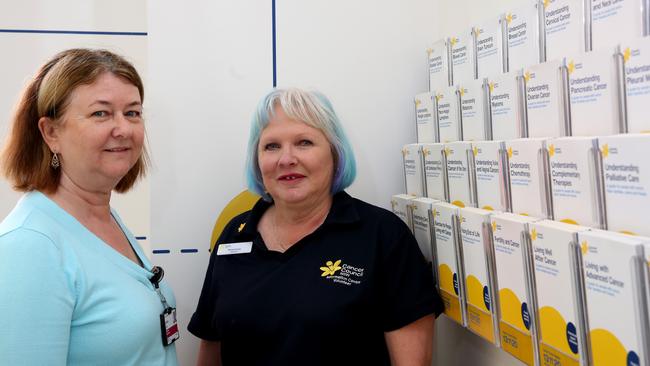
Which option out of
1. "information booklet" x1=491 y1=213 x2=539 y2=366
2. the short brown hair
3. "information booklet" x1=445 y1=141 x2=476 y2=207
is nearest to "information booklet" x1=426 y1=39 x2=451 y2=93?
"information booklet" x1=445 y1=141 x2=476 y2=207

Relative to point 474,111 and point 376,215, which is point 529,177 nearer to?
point 474,111

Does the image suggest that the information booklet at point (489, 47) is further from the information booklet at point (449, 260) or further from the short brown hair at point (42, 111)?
the short brown hair at point (42, 111)

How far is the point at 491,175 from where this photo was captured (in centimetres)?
154

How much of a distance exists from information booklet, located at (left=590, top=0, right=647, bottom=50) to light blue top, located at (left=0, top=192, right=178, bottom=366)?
1307 mm

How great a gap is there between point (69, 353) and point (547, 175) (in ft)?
4.06

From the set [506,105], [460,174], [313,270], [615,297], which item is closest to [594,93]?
[506,105]

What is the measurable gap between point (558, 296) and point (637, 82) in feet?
1.64

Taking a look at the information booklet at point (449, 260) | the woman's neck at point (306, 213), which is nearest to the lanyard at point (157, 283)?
the woman's neck at point (306, 213)

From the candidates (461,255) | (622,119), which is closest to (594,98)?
(622,119)

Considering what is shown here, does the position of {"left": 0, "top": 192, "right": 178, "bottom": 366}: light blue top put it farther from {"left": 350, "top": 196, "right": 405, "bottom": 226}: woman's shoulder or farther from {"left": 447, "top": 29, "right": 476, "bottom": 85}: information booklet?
{"left": 447, "top": 29, "right": 476, "bottom": 85}: information booklet

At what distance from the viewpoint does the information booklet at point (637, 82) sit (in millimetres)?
1040

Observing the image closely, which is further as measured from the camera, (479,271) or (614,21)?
(479,271)

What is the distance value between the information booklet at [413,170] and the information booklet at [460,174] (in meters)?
0.24

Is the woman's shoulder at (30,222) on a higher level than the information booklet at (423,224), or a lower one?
higher
